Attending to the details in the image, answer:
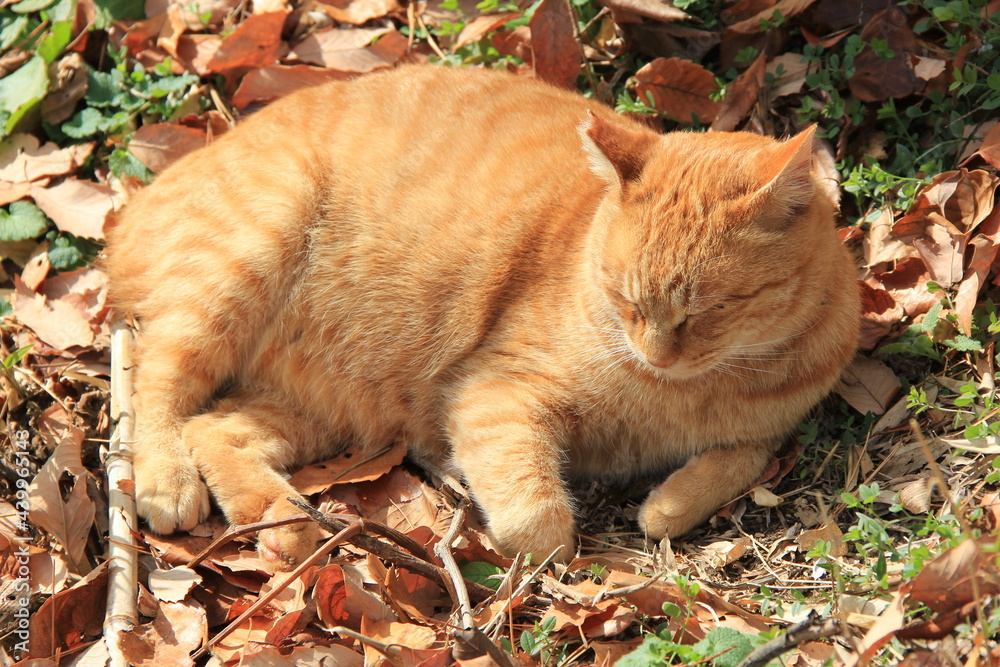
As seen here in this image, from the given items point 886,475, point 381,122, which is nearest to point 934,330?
point 886,475

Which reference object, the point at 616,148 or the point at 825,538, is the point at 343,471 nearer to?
the point at 616,148

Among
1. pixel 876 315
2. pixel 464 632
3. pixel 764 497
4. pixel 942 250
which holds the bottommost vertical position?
pixel 764 497

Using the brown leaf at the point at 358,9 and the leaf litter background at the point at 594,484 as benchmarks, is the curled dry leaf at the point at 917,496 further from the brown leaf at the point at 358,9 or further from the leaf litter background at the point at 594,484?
the brown leaf at the point at 358,9

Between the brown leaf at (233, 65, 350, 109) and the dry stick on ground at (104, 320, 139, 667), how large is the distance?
142 cm

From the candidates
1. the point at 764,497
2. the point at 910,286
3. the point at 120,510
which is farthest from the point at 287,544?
the point at 910,286

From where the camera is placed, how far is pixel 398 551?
258cm

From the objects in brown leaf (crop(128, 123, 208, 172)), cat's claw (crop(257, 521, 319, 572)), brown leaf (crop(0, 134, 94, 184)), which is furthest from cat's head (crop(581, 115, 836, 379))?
brown leaf (crop(0, 134, 94, 184))

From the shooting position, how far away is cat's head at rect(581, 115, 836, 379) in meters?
2.47

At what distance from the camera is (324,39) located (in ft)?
14.5

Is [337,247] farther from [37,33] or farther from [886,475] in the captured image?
[37,33]

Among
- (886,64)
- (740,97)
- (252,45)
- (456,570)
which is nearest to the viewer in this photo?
(456,570)

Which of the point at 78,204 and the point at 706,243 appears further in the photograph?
the point at 78,204
